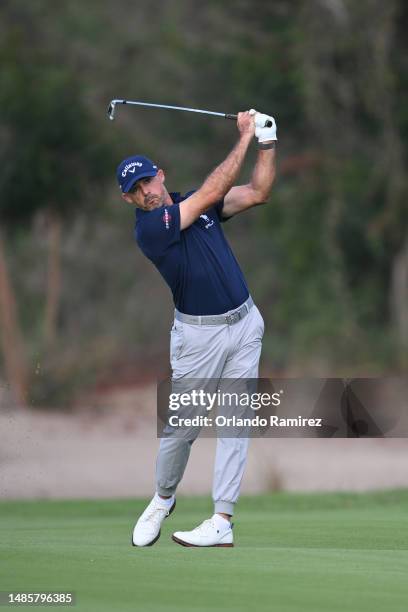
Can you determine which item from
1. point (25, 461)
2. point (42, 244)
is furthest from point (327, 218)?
point (42, 244)

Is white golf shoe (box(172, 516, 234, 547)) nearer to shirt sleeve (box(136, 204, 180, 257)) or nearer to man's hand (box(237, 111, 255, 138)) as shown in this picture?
shirt sleeve (box(136, 204, 180, 257))

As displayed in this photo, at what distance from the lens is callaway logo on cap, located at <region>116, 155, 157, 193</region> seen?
7.61 meters

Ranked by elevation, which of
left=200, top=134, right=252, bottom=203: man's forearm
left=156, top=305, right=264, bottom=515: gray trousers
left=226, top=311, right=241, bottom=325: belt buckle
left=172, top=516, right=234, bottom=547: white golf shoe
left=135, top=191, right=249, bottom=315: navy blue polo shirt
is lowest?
Result: left=172, top=516, right=234, bottom=547: white golf shoe

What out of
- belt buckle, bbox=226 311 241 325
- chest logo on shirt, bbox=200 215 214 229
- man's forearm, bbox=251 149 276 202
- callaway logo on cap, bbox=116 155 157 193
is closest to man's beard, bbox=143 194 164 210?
callaway logo on cap, bbox=116 155 157 193

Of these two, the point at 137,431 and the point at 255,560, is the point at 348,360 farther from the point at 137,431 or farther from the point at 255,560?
the point at 255,560

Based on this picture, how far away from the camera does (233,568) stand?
6270 millimetres

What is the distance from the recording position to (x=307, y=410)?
12461mm

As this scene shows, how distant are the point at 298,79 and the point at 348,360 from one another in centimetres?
496

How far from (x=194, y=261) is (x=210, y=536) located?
1447mm

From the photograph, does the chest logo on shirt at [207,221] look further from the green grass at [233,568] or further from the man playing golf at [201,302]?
the green grass at [233,568]

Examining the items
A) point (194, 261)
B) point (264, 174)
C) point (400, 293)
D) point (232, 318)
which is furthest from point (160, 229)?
point (400, 293)

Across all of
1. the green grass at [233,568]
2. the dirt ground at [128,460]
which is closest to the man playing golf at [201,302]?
the green grass at [233,568]

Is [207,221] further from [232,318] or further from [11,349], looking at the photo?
[11,349]

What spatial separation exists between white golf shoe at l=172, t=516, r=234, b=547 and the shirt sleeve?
1.45 meters
